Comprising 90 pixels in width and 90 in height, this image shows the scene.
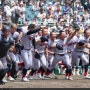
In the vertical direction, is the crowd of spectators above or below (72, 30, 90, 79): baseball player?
above

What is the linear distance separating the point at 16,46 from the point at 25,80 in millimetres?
1280

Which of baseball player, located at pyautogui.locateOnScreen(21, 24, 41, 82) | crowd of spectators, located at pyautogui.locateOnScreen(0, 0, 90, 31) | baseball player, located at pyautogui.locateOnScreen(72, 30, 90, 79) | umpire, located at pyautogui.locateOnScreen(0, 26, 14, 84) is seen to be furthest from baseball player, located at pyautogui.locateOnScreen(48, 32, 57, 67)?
crowd of spectators, located at pyautogui.locateOnScreen(0, 0, 90, 31)

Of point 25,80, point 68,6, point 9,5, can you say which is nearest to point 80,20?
point 68,6

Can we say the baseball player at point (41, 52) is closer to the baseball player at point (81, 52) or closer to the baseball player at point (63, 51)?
the baseball player at point (63, 51)

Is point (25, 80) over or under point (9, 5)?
under

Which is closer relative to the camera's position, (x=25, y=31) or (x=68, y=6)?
(x=25, y=31)

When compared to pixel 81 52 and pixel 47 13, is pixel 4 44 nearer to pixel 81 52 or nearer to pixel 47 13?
pixel 81 52

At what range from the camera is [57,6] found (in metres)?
25.3

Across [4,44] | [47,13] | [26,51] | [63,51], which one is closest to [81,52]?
[63,51]

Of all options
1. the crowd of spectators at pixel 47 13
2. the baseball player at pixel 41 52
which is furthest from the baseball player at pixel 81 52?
the crowd of spectators at pixel 47 13

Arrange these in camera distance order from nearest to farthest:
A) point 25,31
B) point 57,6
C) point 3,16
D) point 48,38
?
point 25,31
point 48,38
point 3,16
point 57,6

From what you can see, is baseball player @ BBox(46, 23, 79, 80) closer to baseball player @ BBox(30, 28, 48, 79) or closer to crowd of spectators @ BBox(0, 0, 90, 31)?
baseball player @ BBox(30, 28, 48, 79)

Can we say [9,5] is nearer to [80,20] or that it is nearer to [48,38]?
[80,20]

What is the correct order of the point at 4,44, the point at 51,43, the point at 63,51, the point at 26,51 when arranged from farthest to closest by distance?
the point at 51,43, the point at 63,51, the point at 26,51, the point at 4,44
